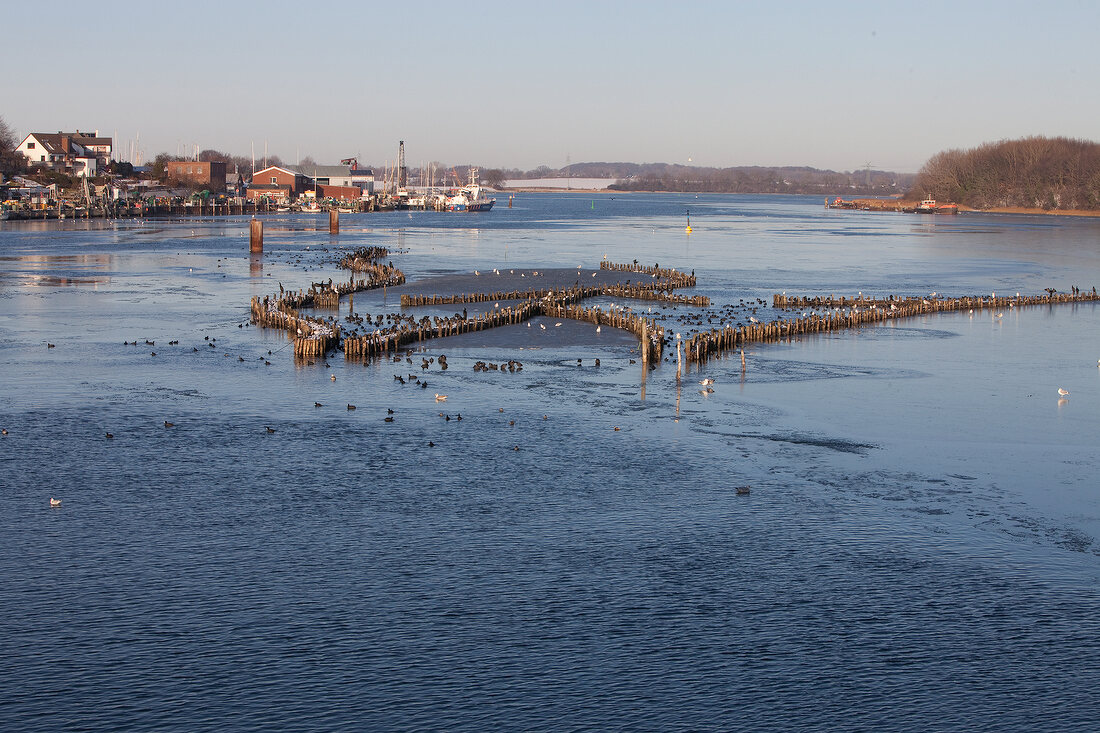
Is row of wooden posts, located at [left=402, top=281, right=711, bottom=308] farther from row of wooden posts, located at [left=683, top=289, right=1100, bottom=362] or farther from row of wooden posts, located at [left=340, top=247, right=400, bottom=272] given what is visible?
row of wooden posts, located at [left=340, top=247, right=400, bottom=272]

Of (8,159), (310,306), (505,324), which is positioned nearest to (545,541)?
(505,324)

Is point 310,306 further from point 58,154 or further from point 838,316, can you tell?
point 58,154

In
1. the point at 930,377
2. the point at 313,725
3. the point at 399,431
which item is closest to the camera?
the point at 313,725

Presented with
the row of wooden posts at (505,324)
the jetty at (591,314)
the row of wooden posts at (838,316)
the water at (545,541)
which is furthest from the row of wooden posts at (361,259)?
the water at (545,541)

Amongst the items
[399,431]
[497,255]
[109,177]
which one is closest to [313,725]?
[399,431]

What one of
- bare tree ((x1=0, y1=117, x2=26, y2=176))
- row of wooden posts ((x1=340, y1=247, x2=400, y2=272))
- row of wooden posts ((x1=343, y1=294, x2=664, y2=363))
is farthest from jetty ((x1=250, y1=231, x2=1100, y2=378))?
bare tree ((x1=0, y1=117, x2=26, y2=176))

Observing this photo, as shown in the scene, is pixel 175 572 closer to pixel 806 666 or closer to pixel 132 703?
pixel 132 703
